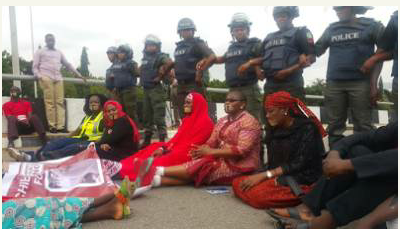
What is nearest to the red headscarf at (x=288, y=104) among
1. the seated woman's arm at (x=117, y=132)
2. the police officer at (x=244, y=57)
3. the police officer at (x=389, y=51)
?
the police officer at (x=389, y=51)

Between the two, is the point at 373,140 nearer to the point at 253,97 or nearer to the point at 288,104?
the point at 288,104

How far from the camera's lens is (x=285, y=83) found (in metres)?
4.95

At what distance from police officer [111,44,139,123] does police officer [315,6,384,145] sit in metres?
3.68

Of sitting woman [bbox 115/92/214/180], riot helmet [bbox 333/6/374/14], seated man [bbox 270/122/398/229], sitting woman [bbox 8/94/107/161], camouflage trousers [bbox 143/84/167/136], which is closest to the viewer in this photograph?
seated man [bbox 270/122/398/229]

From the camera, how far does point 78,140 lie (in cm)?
563

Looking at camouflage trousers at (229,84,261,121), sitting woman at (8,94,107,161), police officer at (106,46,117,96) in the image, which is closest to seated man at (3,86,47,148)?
sitting woman at (8,94,107,161)

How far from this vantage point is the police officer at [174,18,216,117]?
5906 mm

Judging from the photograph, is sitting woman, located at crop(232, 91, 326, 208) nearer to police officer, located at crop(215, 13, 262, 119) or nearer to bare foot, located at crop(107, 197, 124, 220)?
bare foot, located at crop(107, 197, 124, 220)

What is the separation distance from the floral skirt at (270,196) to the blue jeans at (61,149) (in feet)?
8.21

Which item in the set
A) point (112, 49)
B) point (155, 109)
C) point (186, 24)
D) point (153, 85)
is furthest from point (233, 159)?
point (112, 49)

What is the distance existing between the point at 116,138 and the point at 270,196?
2.21m

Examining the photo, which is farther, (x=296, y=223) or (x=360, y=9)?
(x=360, y=9)

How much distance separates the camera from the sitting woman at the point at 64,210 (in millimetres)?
2545

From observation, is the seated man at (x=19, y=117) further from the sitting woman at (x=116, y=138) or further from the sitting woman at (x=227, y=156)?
the sitting woman at (x=227, y=156)
